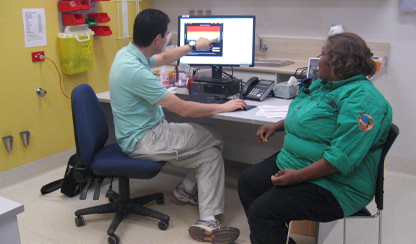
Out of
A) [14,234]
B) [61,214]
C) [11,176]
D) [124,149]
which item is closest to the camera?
[14,234]

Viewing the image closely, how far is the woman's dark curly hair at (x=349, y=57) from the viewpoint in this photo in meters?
1.56

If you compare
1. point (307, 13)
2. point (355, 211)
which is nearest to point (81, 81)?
point (307, 13)

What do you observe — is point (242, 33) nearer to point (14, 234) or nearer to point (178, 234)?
point (178, 234)

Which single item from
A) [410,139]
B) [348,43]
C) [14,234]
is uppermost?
[348,43]

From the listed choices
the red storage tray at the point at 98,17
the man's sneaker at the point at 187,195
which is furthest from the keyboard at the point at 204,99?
the red storage tray at the point at 98,17

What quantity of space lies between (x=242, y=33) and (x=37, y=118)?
172cm

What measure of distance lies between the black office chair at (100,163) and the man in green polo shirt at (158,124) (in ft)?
0.31

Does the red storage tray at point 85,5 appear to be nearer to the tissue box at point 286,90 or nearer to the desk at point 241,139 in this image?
the desk at point 241,139

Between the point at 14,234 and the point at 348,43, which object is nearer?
the point at 14,234

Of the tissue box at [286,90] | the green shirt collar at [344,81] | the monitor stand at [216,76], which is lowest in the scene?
the tissue box at [286,90]

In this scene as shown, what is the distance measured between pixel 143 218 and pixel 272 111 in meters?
1.05

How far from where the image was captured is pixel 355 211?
5.27 feet

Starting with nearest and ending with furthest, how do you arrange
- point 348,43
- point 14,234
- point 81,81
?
1. point 14,234
2. point 348,43
3. point 81,81

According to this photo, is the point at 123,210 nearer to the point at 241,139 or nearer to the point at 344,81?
the point at 241,139
